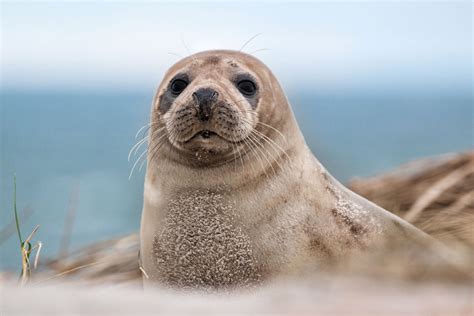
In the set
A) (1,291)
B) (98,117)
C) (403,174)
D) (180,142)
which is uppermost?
(1,291)

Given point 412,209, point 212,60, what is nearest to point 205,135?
point 212,60

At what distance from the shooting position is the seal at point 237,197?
11.6 feet

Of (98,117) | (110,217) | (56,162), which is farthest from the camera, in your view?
(98,117)

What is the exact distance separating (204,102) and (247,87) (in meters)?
0.41

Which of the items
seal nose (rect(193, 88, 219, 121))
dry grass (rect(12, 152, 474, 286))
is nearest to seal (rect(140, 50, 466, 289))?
seal nose (rect(193, 88, 219, 121))

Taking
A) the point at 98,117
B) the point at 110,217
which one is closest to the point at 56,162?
the point at 110,217

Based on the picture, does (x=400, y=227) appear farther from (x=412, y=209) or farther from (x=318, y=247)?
(x=412, y=209)

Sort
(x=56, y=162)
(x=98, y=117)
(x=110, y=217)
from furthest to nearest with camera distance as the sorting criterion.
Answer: (x=98, y=117) → (x=56, y=162) → (x=110, y=217)

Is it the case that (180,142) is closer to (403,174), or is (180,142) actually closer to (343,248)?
(343,248)

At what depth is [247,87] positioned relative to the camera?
3.86m

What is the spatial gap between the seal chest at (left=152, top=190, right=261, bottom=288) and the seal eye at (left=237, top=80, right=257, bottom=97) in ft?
1.80

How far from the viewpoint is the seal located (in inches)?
140

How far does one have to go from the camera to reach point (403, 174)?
5.84 metres

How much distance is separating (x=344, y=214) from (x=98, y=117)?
67.9m
